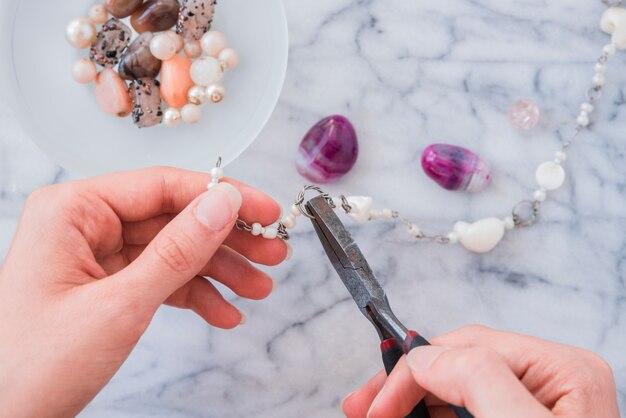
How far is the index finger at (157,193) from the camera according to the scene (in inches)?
27.3

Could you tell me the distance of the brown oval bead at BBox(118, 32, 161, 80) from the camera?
0.80 metres

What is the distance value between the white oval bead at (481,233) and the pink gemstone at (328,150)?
0.15m

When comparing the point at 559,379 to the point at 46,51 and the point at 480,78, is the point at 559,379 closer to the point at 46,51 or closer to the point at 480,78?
the point at 480,78

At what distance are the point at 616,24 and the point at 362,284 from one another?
1.47 feet

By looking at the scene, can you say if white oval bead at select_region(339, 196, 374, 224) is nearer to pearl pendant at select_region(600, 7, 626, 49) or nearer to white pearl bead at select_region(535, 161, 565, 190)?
white pearl bead at select_region(535, 161, 565, 190)

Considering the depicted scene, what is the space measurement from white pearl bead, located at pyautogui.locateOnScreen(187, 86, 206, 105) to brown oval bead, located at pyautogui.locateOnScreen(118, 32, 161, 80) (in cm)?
5

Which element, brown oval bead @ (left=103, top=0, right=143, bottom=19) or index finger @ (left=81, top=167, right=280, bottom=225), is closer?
index finger @ (left=81, top=167, right=280, bottom=225)

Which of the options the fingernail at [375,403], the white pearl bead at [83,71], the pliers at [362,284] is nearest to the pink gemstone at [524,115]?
the pliers at [362,284]

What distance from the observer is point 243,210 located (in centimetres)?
71

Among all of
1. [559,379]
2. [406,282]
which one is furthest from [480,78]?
[559,379]

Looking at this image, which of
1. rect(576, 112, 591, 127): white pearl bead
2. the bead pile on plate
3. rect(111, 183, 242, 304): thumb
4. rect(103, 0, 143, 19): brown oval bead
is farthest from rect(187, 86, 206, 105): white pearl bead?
rect(576, 112, 591, 127): white pearl bead

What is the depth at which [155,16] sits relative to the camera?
0.81m

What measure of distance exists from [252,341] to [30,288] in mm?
286

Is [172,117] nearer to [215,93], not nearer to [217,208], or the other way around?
[215,93]
